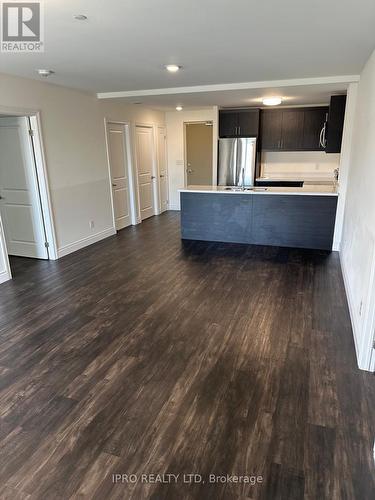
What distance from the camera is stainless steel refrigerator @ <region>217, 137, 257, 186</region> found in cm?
687

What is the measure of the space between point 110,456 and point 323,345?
72.0 inches

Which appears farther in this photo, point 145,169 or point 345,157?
point 145,169

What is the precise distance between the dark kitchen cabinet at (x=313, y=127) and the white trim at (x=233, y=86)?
2.36 metres

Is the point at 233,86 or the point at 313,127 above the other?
the point at 233,86

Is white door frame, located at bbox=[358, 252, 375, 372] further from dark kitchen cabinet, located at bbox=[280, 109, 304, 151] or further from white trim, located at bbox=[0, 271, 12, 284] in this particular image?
dark kitchen cabinet, located at bbox=[280, 109, 304, 151]

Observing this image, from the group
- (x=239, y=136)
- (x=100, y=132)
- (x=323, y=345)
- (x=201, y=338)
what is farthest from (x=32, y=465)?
(x=239, y=136)

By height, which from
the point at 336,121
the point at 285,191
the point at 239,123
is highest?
the point at 239,123

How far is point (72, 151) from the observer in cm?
513

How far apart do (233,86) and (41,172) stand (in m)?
2.95

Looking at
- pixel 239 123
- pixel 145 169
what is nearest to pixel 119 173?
pixel 145 169

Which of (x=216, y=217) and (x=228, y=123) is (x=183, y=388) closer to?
(x=216, y=217)

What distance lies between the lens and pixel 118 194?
6559 millimetres

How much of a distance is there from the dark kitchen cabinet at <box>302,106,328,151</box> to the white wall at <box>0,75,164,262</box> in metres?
3.69

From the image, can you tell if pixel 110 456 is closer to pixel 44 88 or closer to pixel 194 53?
pixel 194 53
